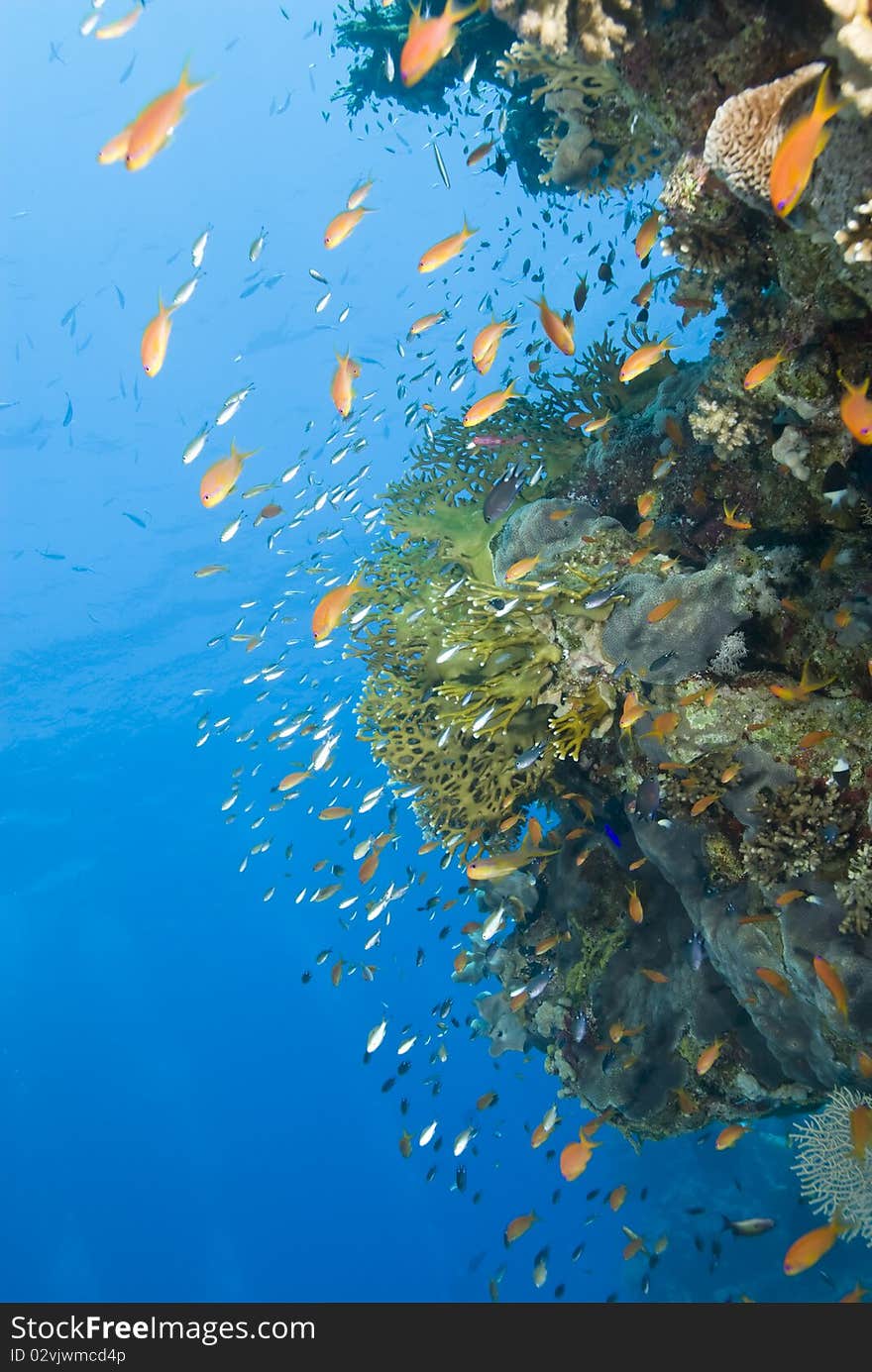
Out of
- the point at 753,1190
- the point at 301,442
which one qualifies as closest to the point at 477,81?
the point at 753,1190

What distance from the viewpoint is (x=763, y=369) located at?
4.43m

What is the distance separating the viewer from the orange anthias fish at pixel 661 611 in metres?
5.23

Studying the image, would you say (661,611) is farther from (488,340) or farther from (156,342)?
(156,342)

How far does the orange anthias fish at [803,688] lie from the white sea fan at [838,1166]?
2.53m

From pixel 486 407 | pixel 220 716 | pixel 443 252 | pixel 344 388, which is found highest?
pixel 443 252

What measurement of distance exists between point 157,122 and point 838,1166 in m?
7.12

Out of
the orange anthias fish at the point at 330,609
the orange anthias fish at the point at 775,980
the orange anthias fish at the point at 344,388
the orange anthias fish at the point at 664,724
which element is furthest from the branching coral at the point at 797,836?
the orange anthias fish at the point at 344,388

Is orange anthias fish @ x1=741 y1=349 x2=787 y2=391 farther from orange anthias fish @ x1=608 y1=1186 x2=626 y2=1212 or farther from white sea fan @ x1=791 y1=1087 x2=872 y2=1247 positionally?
orange anthias fish @ x1=608 y1=1186 x2=626 y2=1212

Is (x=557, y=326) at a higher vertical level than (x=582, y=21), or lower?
lower

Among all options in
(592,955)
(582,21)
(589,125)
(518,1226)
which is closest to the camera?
(582,21)

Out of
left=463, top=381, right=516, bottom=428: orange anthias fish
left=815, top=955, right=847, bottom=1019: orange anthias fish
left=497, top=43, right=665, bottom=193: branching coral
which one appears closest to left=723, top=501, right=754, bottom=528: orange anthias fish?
left=463, top=381, right=516, bottom=428: orange anthias fish

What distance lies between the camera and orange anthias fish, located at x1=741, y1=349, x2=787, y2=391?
4.43 m

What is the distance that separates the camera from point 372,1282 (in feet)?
184

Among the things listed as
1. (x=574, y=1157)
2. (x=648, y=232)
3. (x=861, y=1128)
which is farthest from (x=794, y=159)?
(x=574, y=1157)
